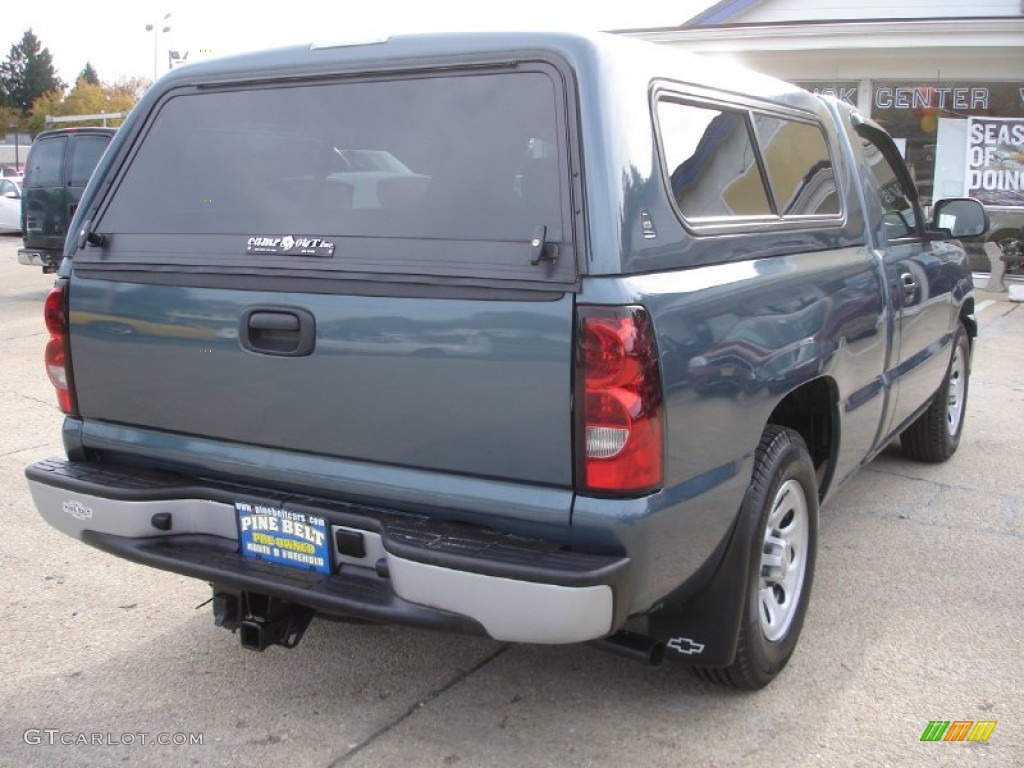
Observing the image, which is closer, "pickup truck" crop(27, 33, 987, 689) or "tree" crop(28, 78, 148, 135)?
"pickup truck" crop(27, 33, 987, 689)

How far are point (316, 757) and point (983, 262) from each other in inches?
543

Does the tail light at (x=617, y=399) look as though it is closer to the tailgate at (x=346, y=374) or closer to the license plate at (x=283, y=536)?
the tailgate at (x=346, y=374)

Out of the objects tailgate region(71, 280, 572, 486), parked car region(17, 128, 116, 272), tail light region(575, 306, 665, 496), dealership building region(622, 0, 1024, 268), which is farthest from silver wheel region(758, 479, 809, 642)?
parked car region(17, 128, 116, 272)

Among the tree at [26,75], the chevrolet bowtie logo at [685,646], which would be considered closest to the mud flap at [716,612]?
the chevrolet bowtie logo at [685,646]

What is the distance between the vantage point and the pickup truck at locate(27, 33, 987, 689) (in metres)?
2.57

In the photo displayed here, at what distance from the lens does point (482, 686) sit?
3.38 metres

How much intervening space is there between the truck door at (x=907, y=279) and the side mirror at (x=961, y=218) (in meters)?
0.10

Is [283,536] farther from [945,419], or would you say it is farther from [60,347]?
[945,419]

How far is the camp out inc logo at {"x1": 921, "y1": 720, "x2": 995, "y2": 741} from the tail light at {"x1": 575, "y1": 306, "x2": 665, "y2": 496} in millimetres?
1314

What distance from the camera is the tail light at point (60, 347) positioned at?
331 cm

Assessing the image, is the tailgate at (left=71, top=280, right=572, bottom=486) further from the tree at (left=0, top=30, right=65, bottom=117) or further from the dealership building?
the tree at (left=0, top=30, right=65, bottom=117)

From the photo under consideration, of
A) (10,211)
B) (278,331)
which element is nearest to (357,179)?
(278,331)

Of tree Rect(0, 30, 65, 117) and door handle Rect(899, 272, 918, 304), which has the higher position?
tree Rect(0, 30, 65, 117)

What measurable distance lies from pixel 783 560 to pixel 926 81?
42.6 feet
